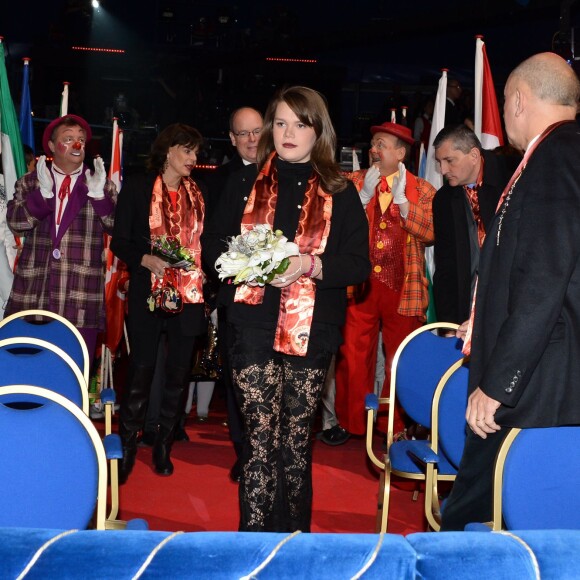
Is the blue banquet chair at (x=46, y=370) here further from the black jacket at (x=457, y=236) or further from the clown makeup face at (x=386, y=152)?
the clown makeup face at (x=386, y=152)

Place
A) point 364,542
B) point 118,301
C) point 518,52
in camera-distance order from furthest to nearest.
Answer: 1. point 518,52
2. point 118,301
3. point 364,542

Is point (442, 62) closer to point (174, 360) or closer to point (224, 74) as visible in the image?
point (224, 74)

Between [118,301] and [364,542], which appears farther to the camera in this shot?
[118,301]

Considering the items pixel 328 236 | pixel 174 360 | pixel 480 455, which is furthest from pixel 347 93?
pixel 480 455

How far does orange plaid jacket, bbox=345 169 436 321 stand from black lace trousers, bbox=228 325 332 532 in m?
2.20

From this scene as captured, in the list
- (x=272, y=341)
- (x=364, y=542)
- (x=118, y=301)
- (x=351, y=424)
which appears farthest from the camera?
(x=118, y=301)

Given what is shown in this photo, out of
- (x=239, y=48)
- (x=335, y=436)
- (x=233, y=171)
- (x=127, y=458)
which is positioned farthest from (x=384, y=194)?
(x=239, y=48)

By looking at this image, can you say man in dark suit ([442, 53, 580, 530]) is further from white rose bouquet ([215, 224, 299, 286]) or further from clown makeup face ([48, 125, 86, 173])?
clown makeup face ([48, 125, 86, 173])

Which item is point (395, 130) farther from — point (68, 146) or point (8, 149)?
point (8, 149)

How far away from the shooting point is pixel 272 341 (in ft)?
10.5

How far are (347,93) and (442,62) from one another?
5.80 feet

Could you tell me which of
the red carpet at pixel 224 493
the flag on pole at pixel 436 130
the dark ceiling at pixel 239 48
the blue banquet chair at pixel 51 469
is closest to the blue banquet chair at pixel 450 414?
the red carpet at pixel 224 493

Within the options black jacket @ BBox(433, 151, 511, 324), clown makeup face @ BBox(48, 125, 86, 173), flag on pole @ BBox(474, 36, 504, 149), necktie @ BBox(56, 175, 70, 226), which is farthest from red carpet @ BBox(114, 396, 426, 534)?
flag on pole @ BBox(474, 36, 504, 149)

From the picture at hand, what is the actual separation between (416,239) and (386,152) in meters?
0.56
